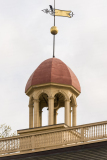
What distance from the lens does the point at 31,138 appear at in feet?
101

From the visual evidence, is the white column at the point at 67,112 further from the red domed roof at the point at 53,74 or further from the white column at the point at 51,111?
the red domed roof at the point at 53,74

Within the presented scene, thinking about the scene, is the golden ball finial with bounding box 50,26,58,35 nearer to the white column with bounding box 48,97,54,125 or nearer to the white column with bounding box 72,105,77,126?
the white column with bounding box 72,105,77,126

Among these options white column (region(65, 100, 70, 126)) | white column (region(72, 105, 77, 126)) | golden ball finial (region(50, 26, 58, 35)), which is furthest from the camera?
golden ball finial (region(50, 26, 58, 35))

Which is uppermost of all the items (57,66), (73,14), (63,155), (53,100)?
(73,14)

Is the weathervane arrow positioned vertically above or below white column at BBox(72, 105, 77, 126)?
above

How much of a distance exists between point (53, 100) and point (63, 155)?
7.45 meters

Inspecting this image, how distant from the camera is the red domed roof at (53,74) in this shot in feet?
122

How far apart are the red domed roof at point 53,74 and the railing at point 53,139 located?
7027 mm

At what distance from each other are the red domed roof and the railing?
7027mm

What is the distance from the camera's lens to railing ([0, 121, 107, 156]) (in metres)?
29.6

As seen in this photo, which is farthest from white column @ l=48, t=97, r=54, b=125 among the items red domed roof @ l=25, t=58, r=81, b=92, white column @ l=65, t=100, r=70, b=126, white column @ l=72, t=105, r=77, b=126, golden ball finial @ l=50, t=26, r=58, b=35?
golden ball finial @ l=50, t=26, r=58, b=35

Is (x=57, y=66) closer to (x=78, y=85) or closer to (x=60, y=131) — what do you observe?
(x=78, y=85)

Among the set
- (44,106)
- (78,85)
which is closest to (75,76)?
(78,85)

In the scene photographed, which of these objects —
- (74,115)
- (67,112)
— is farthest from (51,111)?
(74,115)
